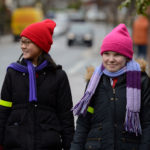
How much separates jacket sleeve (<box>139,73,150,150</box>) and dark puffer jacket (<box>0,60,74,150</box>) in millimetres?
698

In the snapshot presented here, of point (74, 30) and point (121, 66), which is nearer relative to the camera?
point (121, 66)

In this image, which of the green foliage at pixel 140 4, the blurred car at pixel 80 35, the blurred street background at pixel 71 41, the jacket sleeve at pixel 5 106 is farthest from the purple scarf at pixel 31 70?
the blurred car at pixel 80 35

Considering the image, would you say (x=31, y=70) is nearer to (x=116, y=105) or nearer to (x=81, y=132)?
(x=81, y=132)

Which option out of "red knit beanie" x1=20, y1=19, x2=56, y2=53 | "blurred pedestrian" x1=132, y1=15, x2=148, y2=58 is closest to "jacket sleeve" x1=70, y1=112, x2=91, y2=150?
"red knit beanie" x1=20, y1=19, x2=56, y2=53

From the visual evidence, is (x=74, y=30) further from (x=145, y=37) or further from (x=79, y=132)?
(x=79, y=132)

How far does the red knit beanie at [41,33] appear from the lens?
374cm

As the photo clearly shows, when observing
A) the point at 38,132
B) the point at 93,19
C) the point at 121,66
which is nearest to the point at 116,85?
the point at 121,66

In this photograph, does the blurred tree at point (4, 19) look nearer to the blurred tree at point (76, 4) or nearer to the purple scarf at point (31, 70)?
the purple scarf at point (31, 70)

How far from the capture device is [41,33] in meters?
3.79

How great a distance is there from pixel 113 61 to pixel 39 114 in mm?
757

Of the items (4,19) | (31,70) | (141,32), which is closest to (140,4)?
(31,70)

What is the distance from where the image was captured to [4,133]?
3.70m

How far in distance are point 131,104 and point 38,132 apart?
82cm

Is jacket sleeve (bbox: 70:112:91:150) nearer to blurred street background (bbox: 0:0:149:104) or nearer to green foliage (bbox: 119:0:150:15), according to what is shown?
green foliage (bbox: 119:0:150:15)
